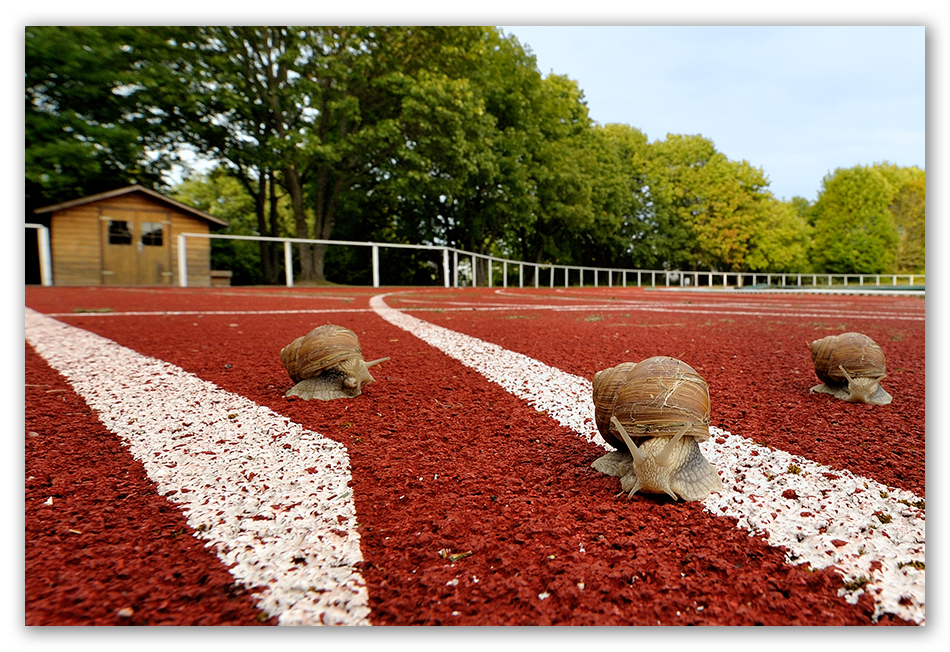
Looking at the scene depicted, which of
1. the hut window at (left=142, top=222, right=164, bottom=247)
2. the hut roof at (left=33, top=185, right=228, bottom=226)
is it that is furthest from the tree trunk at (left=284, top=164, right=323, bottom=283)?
the hut window at (left=142, top=222, right=164, bottom=247)

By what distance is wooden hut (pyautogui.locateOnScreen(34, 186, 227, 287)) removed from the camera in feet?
52.6

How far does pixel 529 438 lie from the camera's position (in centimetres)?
142

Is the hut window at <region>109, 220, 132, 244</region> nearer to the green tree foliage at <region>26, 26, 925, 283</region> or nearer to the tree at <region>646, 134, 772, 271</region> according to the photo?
the green tree foliage at <region>26, 26, 925, 283</region>

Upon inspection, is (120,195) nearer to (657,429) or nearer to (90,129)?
(90,129)

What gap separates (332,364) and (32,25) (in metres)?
1.21

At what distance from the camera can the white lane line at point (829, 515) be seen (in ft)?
2.63

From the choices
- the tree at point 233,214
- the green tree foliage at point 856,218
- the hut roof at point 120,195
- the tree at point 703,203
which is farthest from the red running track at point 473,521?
the tree at point 703,203

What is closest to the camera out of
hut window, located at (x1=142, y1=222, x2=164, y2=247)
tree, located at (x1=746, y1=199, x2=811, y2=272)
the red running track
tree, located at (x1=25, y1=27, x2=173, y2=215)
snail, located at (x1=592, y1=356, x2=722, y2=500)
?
the red running track

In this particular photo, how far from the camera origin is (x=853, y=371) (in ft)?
5.97

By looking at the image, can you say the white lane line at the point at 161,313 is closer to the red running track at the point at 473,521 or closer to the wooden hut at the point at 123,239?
the red running track at the point at 473,521

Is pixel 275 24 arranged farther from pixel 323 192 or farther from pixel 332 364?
pixel 323 192

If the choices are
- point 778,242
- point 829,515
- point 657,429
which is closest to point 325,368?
point 657,429

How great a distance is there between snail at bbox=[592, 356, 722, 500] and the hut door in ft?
63.2

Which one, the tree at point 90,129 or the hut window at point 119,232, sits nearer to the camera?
the tree at point 90,129
